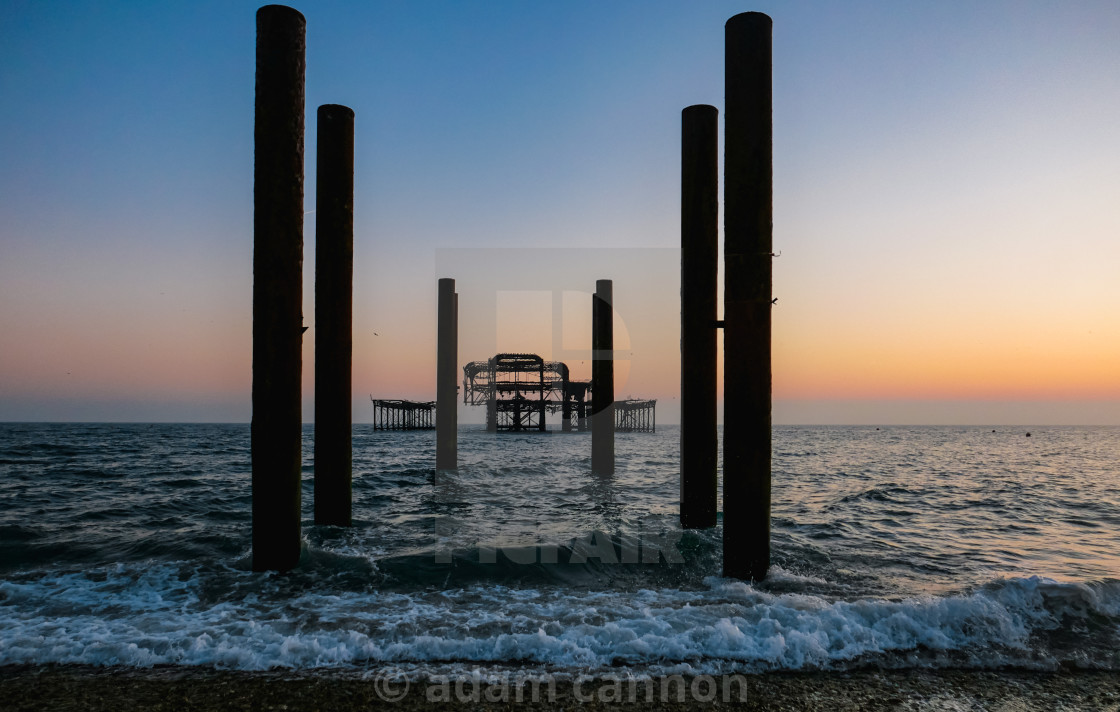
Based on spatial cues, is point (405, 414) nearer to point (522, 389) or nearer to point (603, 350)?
point (522, 389)

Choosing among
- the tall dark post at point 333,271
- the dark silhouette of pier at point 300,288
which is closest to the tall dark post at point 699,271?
the dark silhouette of pier at point 300,288

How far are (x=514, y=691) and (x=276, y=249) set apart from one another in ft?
12.6

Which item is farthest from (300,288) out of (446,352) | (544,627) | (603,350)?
(446,352)

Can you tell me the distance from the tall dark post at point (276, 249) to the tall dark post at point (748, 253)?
3592mm

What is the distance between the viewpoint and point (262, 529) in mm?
5398

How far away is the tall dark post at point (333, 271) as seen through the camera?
6.86m

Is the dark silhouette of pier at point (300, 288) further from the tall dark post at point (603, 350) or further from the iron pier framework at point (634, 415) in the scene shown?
the iron pier framework at point (634, 415)

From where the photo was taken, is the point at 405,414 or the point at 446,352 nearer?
the point at 446,352

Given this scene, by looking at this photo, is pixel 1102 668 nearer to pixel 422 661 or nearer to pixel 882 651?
pixel 882 651

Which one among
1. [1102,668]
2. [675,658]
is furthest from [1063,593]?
[675,658]

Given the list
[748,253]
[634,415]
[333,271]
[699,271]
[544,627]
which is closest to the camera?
[544,627]

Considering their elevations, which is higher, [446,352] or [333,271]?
[333,271]

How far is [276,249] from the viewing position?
17.0ft

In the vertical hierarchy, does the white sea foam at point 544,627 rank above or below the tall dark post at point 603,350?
below
